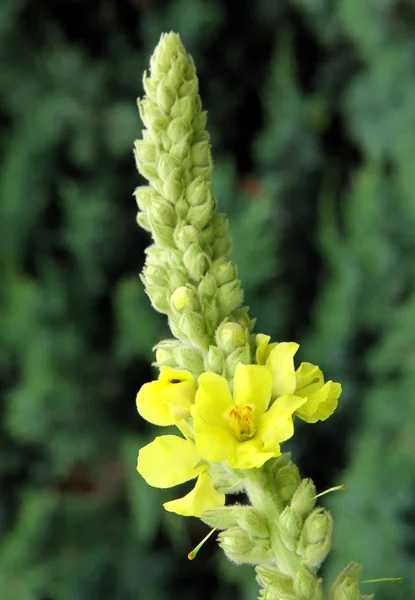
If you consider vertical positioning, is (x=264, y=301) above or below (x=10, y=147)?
below

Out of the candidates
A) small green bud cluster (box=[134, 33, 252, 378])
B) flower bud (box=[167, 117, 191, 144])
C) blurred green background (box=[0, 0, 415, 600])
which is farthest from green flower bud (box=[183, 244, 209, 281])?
blurred green background (box=[0, 0, 415, 600])

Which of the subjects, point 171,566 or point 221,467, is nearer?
point 221,467

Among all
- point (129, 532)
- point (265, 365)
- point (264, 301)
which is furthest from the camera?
point (129, 532)

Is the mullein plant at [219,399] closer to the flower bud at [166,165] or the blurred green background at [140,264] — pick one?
the flower bud at [166,165]

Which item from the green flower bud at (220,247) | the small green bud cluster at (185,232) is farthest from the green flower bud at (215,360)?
the green flower bud at (220,247)

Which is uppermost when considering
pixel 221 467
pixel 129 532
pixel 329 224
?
pixel 329 224

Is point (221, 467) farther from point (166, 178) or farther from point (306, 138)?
point (306, 138)

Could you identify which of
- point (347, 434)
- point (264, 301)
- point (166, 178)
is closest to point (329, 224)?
point (264, 301)
